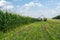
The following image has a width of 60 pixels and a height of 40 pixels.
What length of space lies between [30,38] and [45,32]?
3421 mm

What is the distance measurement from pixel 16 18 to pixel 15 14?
0.54 m

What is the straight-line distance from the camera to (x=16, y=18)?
2392 cm

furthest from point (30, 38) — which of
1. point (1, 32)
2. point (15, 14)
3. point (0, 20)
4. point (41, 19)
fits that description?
point (41, 19)

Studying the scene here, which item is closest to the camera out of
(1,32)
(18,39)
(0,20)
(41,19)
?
(18,39)

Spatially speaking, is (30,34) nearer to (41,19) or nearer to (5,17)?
(5,17)

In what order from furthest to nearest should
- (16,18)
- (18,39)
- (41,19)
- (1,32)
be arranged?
(41,19) < (16,18) < (1,32) < (18,39)

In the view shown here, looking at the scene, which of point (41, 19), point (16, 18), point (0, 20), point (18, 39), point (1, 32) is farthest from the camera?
point (41, 19)

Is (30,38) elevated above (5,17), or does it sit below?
below

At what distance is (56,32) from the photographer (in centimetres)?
2194

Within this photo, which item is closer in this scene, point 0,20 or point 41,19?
point 0,20

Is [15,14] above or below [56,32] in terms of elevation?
above

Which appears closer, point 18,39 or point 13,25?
point 18,39

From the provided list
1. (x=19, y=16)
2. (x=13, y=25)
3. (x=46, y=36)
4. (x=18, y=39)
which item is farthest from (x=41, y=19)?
(x=18, y=39)

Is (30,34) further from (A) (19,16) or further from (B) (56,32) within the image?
(A) (19,16)
